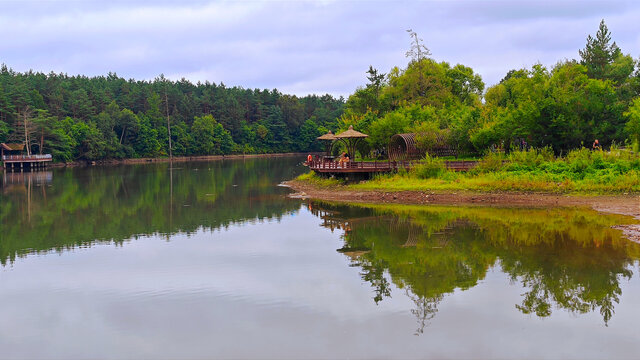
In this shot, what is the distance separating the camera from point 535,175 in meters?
31.0

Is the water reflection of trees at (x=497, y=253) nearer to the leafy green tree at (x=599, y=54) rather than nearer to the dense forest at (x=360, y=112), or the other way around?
the dense forest at (x=360, y=112)

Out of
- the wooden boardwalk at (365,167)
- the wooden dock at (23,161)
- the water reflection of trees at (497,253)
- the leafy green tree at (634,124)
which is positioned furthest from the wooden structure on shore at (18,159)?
the leafy green tree at (634,124)

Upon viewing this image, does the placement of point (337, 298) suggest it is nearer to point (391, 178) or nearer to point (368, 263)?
point (368, 263)

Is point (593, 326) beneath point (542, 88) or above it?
beneath

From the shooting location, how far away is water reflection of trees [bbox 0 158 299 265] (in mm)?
23784


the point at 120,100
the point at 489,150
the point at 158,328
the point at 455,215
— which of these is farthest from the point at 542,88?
the point at 120,100

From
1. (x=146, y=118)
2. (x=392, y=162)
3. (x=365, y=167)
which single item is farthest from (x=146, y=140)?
(x=392, y=162)

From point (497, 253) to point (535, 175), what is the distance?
14.9 m

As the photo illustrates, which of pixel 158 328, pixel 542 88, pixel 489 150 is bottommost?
pixel 158 328

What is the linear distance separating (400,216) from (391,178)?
30.4 feet

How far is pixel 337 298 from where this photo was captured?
13789 mm

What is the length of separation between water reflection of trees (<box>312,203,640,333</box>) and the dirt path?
162 cm

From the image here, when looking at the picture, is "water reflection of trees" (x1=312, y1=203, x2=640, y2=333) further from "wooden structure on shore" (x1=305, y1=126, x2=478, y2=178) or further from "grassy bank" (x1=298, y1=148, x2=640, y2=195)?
"wooden structure on shore" (x1=305, y1=126, x2=478, y2=178)

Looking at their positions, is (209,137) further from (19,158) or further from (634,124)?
(634,124)
